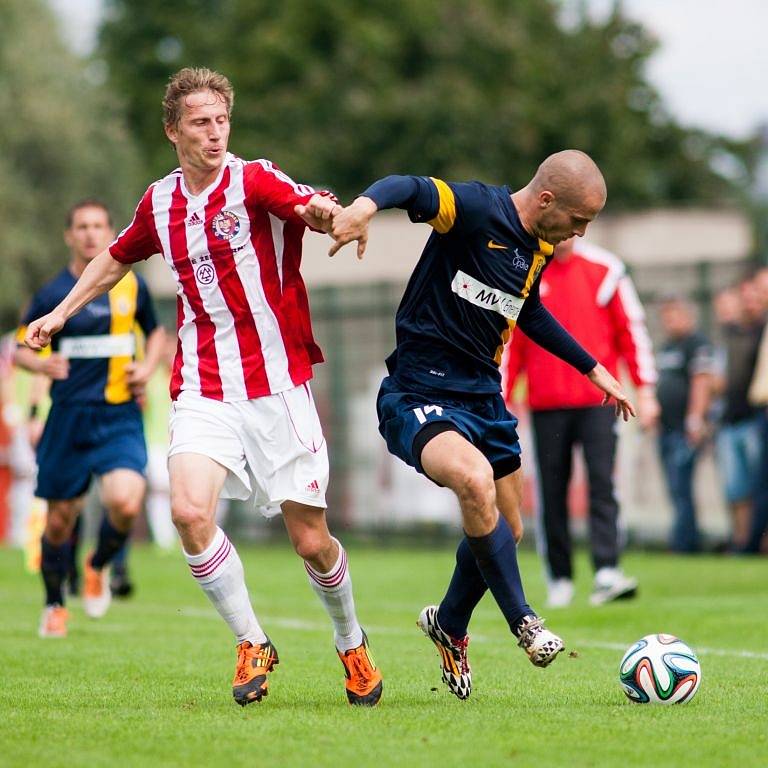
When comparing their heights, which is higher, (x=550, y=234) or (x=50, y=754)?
(x=550, y=234)

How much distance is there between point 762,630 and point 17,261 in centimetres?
3411

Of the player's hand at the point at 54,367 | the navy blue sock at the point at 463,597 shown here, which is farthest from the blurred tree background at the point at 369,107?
the navy blue sock at the point at 463,597

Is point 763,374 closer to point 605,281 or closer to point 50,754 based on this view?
point 605,281

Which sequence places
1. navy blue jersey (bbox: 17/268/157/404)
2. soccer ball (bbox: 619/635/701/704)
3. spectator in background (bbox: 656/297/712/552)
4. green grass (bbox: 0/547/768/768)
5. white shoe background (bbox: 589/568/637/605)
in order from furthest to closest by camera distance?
spectator in background (bbox: 656/297/712/552) → white shoe background (bbox: 589/568/637/605) → navy blue jersey (bbox: 17/268/157/404) → soccer ball (bbox: 619/635/701/704) → green grass (bbox: 0/547/768/768)

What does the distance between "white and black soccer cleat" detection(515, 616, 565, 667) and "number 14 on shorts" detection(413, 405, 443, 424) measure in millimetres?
893

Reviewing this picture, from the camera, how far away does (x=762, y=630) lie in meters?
9.25

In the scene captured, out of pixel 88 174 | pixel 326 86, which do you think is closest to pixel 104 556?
pixel 88 174

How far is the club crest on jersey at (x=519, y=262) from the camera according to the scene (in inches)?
259

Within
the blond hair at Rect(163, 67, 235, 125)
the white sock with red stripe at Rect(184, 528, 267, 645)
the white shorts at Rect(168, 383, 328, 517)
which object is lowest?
the white sock with red stripe at Rect(184, 528, 267, 645)

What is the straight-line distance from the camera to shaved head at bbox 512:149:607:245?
6434mm

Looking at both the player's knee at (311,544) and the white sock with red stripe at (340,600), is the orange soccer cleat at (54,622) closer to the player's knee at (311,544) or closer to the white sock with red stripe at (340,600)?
the white sock with red stripe at (340,600)

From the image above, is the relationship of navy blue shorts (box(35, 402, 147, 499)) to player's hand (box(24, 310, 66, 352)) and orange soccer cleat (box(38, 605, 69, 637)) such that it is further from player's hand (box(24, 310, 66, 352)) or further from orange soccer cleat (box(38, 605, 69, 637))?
player's hand (box(24, 310, 66, 352))

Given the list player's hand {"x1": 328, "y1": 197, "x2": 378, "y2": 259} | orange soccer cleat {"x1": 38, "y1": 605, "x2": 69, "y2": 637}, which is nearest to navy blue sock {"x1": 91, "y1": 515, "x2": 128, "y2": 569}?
orange soccer cleat {"x1": 38, "y1": 605, "x2": 69, "y2": 637}

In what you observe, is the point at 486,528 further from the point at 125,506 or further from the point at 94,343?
the point at 94,343
